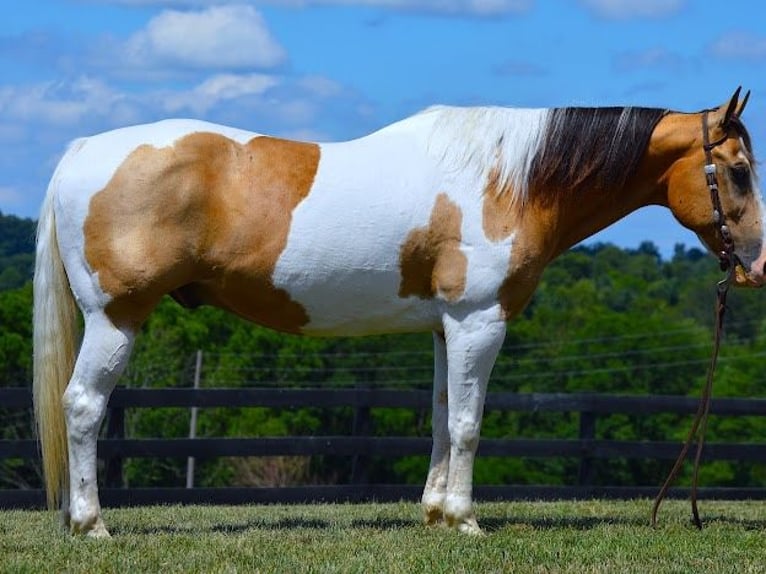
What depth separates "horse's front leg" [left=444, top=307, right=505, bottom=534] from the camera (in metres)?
7.08

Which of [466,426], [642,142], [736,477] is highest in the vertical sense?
[642,142]

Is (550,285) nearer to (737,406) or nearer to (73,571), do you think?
(737,406)

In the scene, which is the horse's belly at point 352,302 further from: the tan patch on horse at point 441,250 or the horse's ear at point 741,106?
the horse's ear at point 741,106

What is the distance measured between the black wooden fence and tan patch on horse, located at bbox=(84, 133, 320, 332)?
11.6 feet

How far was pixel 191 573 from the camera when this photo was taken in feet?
18.2

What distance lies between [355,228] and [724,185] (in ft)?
6.96

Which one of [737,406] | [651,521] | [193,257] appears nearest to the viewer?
[193,257]

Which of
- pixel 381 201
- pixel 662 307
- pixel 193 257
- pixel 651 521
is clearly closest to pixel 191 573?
pixel 193 257

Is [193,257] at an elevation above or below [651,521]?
above

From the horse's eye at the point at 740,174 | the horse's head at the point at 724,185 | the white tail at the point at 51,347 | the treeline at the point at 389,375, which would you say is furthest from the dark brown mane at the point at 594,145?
the treeline at the point at 389,375

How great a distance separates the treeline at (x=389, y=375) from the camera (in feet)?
137

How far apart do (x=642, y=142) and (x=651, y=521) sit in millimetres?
2379

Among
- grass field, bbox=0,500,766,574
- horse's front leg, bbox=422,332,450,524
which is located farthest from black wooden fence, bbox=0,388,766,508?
horse's front leg, bbox=422,332,450,524

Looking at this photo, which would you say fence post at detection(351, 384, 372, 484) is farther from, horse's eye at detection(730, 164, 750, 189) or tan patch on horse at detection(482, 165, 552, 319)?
horse's eye at detection(730, 164, 750, 189)
